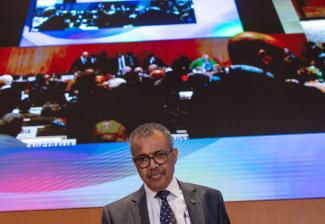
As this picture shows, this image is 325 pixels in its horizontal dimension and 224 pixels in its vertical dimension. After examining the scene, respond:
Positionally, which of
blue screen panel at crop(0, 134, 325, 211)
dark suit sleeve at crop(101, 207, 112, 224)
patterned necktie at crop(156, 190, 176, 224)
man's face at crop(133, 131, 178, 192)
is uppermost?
man's face at crop(133, 131, 178, 192)

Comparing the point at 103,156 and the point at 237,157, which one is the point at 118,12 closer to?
the point at 103,156

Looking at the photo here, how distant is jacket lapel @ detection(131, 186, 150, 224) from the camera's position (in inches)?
47.9

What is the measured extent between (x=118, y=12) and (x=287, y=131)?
158 cm

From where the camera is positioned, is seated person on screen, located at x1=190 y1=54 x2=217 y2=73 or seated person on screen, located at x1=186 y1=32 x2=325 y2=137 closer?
seated person on screen, located at x1=186 y1=32 x2=325 y2=137

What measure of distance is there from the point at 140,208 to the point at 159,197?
8cm

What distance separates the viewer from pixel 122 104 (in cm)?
230

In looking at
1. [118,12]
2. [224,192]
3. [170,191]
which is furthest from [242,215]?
[118,12]

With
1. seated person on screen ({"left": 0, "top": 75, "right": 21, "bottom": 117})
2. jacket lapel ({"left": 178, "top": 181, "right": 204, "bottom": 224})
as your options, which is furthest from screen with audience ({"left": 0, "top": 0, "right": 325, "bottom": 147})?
jacket lapel ({"left": 178, "top": 181, "right": 204, "bottom": 224})

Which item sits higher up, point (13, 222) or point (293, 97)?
point (293, 97)

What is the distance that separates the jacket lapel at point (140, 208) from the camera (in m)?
1.22

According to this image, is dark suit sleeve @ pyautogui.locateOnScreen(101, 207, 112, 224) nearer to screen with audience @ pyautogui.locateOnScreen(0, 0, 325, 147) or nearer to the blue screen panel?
the blue screen panel

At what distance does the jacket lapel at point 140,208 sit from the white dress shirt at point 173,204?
0.02m

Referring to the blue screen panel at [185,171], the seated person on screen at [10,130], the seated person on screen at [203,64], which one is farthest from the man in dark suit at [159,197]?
the seated person on screen at [203,64]

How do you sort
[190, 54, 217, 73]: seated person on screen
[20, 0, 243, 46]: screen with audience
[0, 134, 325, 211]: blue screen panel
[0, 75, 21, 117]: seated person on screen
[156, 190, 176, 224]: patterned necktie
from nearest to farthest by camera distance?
[156, 190, 176, 224]: patterned necktie < [0, 134, 325, 211]: blue screen panel < [0, 75, 21, 117]: seated person on screen < [190, 54, 217, 73]: seated person on screen < [20, 0, 243, 46]: screen with audience
